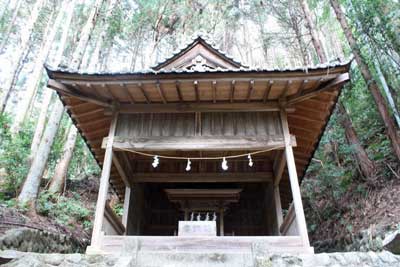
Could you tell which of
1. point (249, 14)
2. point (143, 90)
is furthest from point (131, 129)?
point (249, 14)

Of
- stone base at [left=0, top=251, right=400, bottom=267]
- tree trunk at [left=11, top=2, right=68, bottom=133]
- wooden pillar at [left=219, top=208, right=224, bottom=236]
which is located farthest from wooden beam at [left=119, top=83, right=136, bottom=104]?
tree trunk at [left=11, top=2, right=68, bottom=133]

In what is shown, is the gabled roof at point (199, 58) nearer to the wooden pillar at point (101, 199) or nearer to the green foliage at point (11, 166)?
the wooden pillar at point (101, 199)

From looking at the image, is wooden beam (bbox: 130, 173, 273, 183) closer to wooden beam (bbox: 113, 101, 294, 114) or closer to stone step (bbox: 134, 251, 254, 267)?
wooden beam (bbox: 113, 101, 294, 114)

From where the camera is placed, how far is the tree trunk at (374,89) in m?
6.34

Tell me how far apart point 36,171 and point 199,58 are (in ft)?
17.3

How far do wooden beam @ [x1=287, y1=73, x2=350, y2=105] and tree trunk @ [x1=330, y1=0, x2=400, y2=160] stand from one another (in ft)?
7.94

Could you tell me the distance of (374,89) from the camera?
687 cm

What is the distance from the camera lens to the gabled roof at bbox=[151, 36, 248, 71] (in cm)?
678

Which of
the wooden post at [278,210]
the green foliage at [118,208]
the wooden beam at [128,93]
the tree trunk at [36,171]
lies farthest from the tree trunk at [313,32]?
the green foliage at [118,208]

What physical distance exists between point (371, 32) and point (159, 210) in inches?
279

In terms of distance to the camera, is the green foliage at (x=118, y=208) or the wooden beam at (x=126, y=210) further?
the green foliage at (x=118, y=208)

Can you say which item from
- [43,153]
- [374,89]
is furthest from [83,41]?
[374,89]

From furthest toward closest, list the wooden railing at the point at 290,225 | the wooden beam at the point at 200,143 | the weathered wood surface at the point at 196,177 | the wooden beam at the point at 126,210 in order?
the weathered wood surface at the point at 196,177, the wooden beam at the point at 126,210, the wooden beam at the point at 200,143, the wooden railing at the point at 290,225

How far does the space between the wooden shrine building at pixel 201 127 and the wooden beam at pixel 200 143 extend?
18 millimetres
